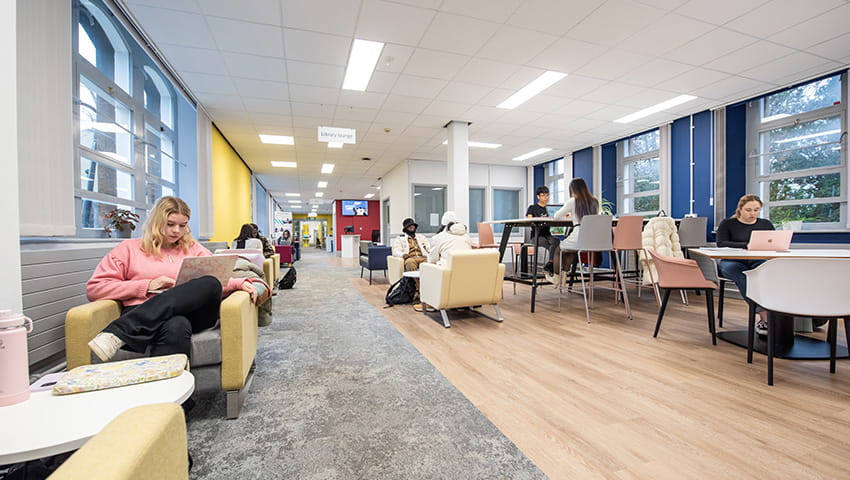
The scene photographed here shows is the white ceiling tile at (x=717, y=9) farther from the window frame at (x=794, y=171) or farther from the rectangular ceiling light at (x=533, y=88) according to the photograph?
the window frame at (x=794, y=171)

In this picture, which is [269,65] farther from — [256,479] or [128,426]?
[128,426]

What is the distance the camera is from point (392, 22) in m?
3.44

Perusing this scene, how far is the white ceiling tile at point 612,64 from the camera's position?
4148 mm

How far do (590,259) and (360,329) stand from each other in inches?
113

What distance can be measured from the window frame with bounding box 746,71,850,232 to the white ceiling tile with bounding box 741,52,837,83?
631 mm

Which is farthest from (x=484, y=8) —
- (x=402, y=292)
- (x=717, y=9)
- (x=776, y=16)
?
(x=402, y=292)

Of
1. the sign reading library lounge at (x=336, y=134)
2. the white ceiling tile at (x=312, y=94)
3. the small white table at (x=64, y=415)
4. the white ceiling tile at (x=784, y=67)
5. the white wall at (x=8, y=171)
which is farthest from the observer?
the sign reading library lounge at (x=336, y=134)

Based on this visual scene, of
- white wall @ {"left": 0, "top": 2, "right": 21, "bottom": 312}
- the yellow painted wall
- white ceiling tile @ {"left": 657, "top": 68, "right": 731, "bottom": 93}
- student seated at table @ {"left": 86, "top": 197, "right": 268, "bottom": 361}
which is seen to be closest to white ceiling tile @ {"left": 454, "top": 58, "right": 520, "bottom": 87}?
white ceiling tile @ {"left": 657, "top": 68, "right": 731, "bottom": 93}

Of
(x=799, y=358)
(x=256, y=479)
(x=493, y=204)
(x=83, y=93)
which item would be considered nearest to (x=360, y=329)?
(x=256, y=479)

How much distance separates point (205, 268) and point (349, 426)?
1.15 metres

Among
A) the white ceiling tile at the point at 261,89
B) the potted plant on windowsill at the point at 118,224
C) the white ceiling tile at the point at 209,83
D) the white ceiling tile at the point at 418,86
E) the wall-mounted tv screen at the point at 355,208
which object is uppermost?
the white ceiling tile at the point at 418,86

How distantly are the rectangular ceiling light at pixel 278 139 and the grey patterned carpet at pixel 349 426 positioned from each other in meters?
5.48

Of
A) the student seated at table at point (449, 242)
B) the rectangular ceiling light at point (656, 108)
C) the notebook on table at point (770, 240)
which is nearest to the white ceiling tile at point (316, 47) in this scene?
the student seated at table at point (449, 242)

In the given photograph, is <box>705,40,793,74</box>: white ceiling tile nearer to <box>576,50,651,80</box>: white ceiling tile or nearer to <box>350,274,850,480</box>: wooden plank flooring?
<box>576,50,651,80</box>: white ceiling tile
